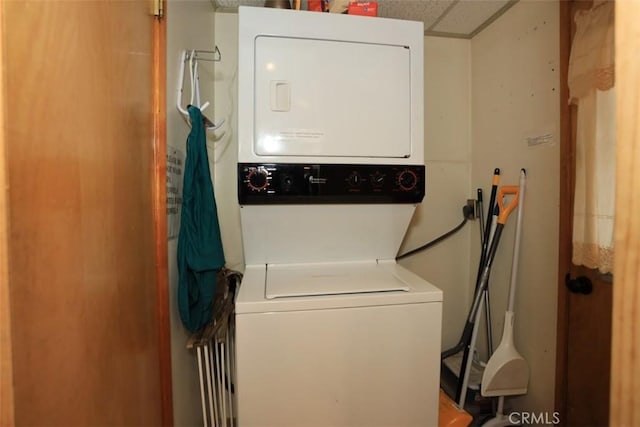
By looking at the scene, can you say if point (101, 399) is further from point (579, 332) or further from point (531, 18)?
point (531, 18)

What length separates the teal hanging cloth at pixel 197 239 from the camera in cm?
115

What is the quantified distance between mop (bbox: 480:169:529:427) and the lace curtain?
0.26 metres

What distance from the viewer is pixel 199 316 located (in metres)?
1.21

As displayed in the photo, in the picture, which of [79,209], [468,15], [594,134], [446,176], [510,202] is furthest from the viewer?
[446,176]

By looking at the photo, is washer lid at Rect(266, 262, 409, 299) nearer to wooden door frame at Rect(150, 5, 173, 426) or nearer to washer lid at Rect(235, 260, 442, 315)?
washer lid at Rect(235, 260, 442, 315)

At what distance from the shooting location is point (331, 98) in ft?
3.86

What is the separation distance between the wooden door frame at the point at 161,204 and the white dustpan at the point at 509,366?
5.25 ft

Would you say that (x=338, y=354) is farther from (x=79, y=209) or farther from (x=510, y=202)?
(x=510, y=202)

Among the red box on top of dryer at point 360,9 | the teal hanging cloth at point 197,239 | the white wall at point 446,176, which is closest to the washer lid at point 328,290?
the teal hanging cloth at point 197,239

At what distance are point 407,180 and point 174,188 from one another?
1.08m

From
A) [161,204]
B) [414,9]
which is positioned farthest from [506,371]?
[414,9]

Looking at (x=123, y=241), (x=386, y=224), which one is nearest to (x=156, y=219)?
(x=123, y=241)

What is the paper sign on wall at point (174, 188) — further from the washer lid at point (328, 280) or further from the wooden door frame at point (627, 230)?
the wooden door frame at point (627, 230)

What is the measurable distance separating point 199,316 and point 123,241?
0.56 meters
